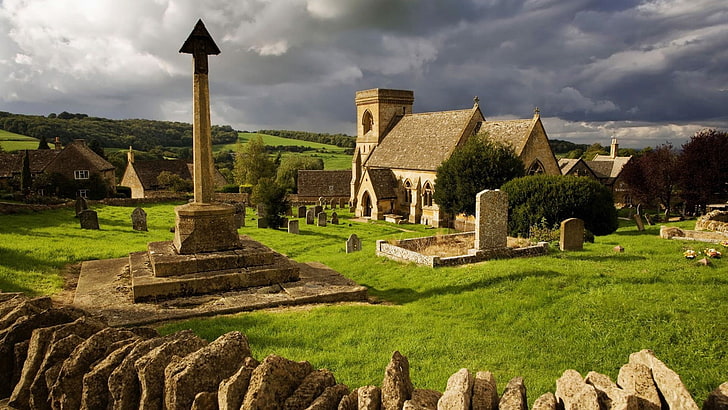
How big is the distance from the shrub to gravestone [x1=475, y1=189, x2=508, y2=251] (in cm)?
715

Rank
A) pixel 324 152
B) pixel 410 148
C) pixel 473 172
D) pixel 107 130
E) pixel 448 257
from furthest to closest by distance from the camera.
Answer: pixel 324 152 → pixel 107 130 → pixel 410 148 → pixel 473 172 → pixel 448 257

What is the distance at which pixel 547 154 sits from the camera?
35.3m

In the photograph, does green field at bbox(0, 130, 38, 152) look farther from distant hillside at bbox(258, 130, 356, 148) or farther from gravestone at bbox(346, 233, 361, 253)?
distant hillside at bbox(258, 130, 356, 148)

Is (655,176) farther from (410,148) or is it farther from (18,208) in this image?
(18,208)

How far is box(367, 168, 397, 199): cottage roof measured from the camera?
41.4 metres

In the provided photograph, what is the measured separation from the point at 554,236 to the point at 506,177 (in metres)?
11.8

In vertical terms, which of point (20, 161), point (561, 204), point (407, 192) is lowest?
point (561, 204)

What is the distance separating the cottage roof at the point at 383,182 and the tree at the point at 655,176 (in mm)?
23833

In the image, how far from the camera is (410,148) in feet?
139

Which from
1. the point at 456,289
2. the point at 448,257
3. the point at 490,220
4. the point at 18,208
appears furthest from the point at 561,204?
the point at 18,208

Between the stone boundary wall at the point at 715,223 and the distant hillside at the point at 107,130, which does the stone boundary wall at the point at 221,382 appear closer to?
the stone boundary wall at the point at 715,223

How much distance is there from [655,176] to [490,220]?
115 ft

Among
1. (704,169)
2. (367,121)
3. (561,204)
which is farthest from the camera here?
(367,121)

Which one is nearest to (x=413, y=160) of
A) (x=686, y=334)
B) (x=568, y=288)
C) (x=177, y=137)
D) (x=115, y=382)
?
(x=568, y=288)
